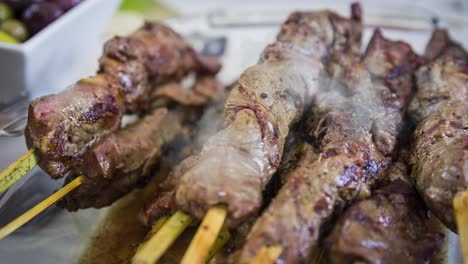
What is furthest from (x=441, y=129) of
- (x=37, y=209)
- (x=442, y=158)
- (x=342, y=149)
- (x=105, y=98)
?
(x=37, y=209)

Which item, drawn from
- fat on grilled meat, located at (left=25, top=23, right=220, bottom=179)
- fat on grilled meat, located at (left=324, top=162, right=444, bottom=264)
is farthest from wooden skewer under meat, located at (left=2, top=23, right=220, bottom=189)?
fat on grilled meat, located at (left=324, top=162, right=444, bottom=264)

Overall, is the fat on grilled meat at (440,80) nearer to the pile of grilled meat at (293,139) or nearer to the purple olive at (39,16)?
the pile of grilled meat at (293,139)

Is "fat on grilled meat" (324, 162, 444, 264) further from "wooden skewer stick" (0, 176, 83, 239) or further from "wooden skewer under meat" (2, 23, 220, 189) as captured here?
"wooden skewer under meat" (2, 23, 220, 189)

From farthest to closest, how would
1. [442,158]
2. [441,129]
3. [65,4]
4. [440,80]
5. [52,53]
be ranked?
[65,4]
[52,53]
[440,80]
[441,129]
[442,158]

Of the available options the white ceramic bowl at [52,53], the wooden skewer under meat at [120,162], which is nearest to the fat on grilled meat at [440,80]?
the wooden skewer under meat at [120,162]

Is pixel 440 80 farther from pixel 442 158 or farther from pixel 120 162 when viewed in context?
pixel 120 162

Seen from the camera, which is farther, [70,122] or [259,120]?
[70,122]
